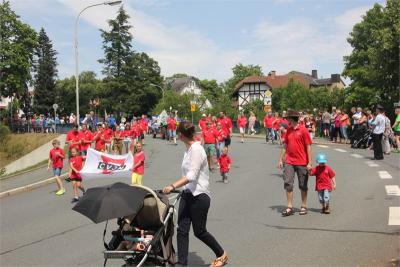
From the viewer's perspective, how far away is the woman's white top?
6.36 meters

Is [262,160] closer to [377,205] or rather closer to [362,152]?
[362,152]

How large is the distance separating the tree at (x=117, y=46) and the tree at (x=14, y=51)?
23.2m

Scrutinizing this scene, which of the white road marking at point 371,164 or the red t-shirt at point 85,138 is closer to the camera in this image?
the red t-shirt at point 85,138

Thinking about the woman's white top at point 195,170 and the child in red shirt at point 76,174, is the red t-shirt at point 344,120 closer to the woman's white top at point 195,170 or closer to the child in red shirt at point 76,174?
the child in red shirt at point 76,174

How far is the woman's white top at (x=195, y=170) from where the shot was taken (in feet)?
20.8

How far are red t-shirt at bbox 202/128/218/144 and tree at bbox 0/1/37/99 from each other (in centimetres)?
3787

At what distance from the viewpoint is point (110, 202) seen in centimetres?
579

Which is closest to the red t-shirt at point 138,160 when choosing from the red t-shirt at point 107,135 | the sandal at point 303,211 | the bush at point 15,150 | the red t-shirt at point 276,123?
the sandal at point 303,211

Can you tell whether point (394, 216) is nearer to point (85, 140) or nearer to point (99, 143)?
point (85, 140)

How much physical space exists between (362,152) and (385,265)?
1645 cm

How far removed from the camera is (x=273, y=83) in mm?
106188

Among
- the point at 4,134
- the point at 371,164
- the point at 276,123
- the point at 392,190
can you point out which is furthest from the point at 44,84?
the point at 392,190

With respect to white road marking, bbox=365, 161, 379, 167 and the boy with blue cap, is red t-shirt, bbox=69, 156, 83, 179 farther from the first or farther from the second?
white road marking, bbox=365, 161, 379, 167

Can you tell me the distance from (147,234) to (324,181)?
4.85 m
